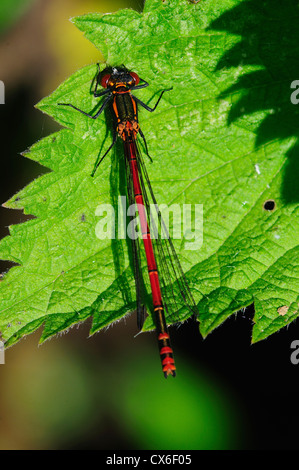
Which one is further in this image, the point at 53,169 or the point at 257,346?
the point at 257,346

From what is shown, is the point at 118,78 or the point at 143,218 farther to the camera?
the point at 143,218

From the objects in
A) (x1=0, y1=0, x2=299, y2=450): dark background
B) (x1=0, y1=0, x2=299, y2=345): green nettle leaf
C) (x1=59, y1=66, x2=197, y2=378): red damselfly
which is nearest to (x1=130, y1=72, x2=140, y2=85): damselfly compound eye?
(x1=59, y1=66, x2=197, y2=378): red damselfly

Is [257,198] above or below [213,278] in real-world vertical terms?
above

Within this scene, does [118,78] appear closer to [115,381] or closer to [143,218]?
[143,218]

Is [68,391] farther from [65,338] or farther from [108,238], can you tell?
[108,238]

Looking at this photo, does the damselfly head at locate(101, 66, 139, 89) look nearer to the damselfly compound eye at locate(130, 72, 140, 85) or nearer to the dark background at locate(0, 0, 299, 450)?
the damselfly compound eye at locate(130, 72, 140, 85)

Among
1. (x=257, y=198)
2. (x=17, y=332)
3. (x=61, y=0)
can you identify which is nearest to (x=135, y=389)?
(x=17, y=332)

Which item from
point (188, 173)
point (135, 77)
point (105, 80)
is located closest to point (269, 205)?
point (188, 173)

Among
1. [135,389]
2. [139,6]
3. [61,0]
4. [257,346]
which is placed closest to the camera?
[139,6]
